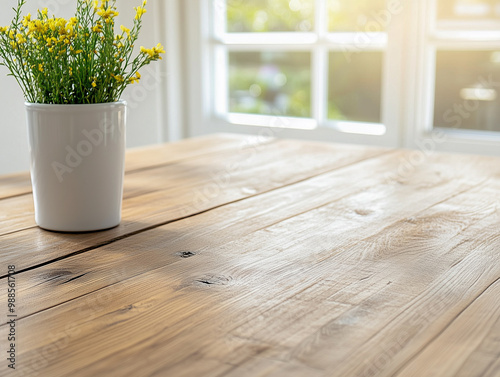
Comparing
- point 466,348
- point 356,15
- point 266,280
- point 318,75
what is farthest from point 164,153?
point 356,15

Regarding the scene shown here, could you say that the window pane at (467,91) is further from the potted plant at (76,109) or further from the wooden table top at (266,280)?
the potted plant at (76,109)

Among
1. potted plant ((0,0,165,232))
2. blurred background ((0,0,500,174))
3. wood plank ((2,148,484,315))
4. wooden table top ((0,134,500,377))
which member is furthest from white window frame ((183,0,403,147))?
potted plant ((0,0,165,232))

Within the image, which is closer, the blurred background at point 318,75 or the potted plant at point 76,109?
the potted plant at point 76,109

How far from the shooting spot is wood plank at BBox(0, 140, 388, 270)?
0.90 m

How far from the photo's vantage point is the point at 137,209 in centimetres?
109

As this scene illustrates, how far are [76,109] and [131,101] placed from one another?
Result: 233cm

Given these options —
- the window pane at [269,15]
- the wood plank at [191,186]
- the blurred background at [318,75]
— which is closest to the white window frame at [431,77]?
the blurred background at [318,75]

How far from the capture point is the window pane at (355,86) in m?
2.86

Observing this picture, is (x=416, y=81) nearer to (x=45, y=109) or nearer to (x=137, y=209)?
(x=137, y=209)

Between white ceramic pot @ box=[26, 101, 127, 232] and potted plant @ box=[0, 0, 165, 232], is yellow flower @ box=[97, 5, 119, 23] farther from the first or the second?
white ceramic pot @ box=[26, 101, 127, 232]

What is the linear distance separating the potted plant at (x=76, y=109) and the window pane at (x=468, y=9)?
6.24 ft

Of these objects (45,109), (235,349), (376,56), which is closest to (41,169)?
(45,109)

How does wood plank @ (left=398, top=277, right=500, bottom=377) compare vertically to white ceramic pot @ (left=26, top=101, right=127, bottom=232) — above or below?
below

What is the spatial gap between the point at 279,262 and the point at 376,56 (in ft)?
7.23
